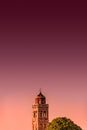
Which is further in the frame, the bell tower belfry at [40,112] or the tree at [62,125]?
the bell tower belfry at [40,112]

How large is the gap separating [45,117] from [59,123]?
5354 cm

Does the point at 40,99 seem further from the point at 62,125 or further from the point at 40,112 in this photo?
the point at 62,125

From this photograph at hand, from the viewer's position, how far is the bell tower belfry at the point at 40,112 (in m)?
168

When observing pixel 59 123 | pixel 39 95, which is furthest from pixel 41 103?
pixel 59 123

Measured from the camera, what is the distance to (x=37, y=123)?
167625mm

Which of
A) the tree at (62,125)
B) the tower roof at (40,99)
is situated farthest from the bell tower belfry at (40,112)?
the tree at (62,125)

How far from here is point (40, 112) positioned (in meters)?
169

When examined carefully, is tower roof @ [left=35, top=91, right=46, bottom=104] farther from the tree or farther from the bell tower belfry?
the tree

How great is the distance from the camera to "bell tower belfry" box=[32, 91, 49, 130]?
6604 inches

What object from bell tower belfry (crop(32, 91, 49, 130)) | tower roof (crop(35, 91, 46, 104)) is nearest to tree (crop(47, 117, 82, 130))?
tower roof (crop(35, 91, 46, 104))

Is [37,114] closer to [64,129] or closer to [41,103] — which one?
[41,103]

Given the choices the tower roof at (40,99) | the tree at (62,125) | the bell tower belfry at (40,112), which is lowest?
the tree at (62,125)

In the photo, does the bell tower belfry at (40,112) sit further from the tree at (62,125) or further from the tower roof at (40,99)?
the tree at (62,125)

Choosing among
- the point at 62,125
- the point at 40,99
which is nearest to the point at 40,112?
the point at 40,99
